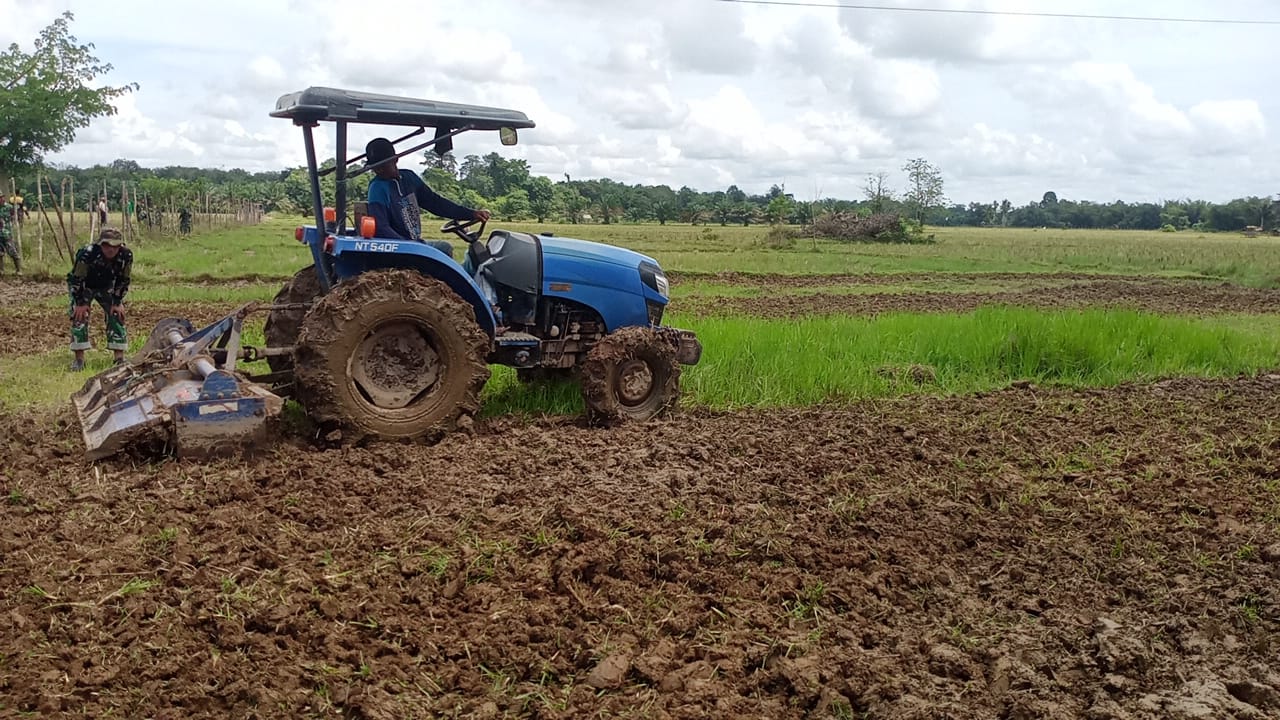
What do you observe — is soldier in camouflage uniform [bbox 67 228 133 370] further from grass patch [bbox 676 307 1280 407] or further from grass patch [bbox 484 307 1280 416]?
grass patch [bbox 676 307 1280 407]

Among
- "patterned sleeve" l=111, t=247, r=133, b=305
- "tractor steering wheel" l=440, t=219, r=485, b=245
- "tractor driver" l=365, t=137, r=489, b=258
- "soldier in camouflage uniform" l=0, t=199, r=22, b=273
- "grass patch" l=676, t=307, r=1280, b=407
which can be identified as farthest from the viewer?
"soldier in camouflage uniform" l=0, t=199, r=22, b=273

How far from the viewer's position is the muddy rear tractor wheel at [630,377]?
21.1 feet

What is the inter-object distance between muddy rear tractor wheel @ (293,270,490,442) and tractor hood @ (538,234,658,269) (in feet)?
2.96

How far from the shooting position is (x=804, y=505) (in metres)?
5.02

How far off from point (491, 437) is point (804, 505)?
2170 mm

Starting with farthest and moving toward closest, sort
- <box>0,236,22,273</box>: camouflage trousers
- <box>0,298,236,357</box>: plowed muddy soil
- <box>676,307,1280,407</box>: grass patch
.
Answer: <box>0,236,22,273</box>: camouflage trousers, <box>0,298,236,357</box>: plowed muddy soil, <box>676,307,1280,407</box>: grass patch

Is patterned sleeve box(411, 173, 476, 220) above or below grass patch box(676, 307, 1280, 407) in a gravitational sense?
above

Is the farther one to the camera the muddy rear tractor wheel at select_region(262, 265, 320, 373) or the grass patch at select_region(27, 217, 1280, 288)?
the grass patch at select_region(27, 217, 1280, 288)

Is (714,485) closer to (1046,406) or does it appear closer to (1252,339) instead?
(1046,406)

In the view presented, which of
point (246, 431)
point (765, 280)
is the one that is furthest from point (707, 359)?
point (765, 280)

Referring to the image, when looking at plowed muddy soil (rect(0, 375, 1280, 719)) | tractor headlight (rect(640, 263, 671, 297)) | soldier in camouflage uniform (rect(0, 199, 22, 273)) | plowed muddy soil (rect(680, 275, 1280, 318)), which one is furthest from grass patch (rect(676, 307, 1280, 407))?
soldier in camouflage uniform (rect(0, 199, 22, 273))

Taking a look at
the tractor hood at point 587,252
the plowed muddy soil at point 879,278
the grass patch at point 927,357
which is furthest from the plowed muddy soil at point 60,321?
the plowed muddy soil at point 879,278

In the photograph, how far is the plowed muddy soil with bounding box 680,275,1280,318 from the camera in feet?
48.8

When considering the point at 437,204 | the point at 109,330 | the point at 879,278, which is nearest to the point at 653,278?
the point at 437,204
